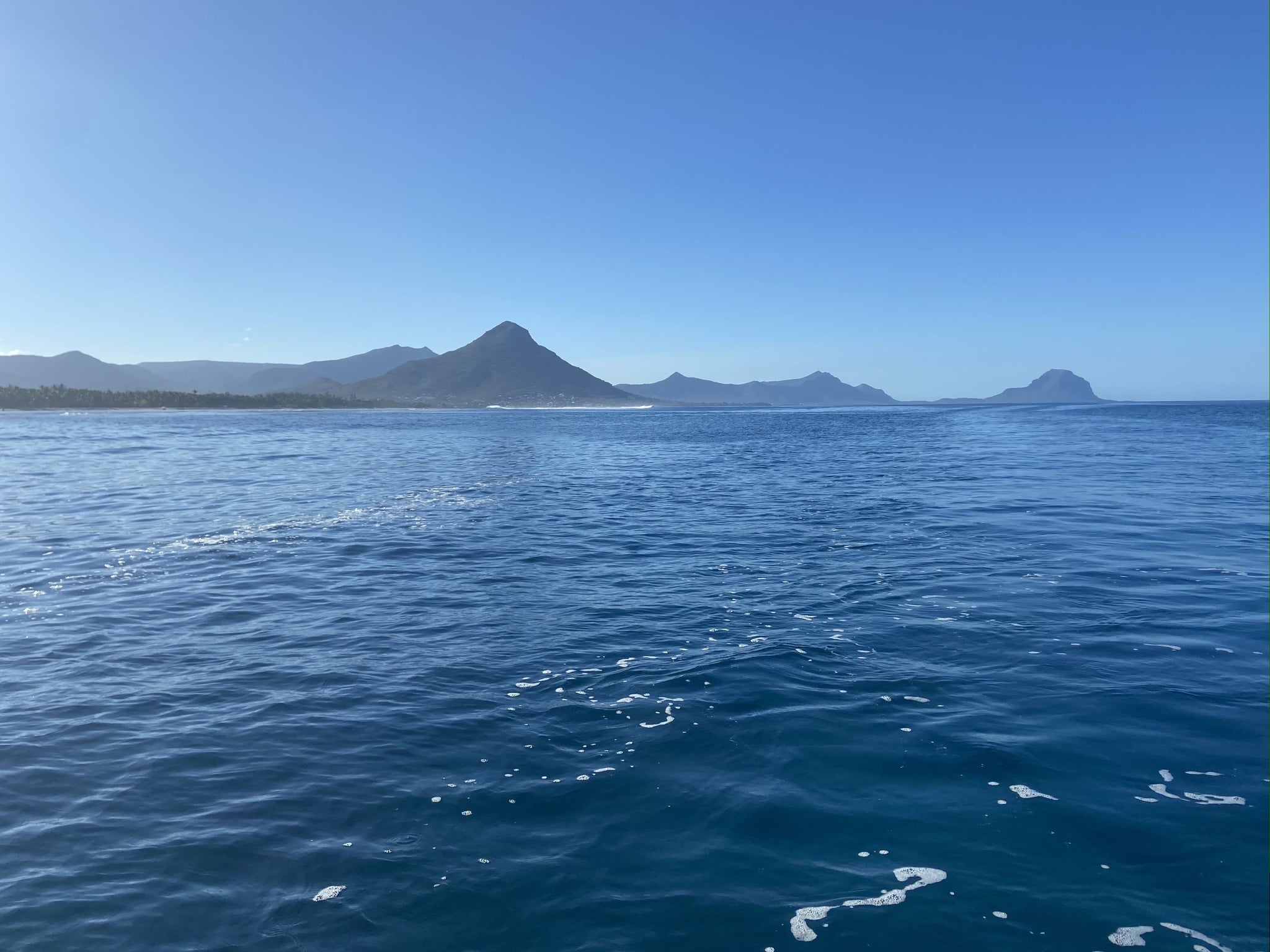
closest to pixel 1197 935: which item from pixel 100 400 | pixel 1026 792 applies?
pixel 1026 792

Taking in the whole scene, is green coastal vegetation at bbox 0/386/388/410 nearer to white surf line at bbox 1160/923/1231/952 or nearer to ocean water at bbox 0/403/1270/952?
ocean water at bbox 0/403/1270/952

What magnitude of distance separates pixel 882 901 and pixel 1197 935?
258 centimetres

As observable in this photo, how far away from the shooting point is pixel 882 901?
272 inches

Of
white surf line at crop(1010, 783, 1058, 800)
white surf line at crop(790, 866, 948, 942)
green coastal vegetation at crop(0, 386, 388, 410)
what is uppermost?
green coastal vegetation at crop(0, 386, 388, 410)

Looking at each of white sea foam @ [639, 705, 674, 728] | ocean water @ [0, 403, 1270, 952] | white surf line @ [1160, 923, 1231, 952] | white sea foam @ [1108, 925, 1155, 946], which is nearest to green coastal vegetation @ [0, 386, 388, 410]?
ocean water @ [0, 403, 1270, 952]

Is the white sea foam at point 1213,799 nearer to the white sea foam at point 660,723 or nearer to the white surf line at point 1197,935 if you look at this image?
the white surf line at point 1197,935

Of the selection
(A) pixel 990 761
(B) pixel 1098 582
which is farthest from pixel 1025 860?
(B) pixel 1098 582

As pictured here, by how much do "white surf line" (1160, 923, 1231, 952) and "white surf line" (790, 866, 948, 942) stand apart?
5.98 feet

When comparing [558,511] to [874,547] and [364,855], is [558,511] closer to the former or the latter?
[874,547]

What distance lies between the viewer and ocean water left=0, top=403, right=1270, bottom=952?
677cm

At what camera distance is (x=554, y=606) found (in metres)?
16.7

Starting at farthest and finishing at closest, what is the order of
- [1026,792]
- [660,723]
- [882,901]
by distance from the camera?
[660,723] → [1026,792] → [882,901]

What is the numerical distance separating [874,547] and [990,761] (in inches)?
538

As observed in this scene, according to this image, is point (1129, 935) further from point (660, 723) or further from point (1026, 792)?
point (660, 723)
